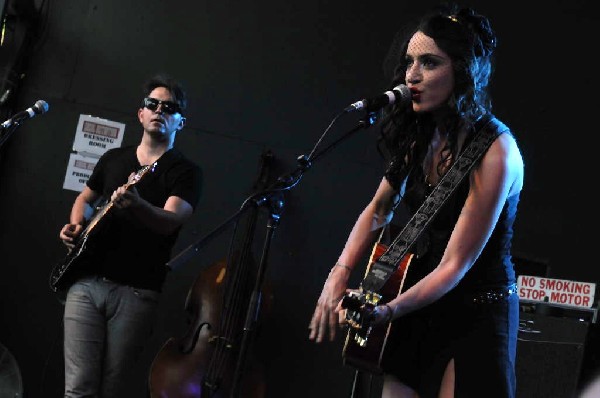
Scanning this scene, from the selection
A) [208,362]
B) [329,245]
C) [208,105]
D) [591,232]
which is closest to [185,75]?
[208,105]

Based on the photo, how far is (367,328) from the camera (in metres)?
2.26

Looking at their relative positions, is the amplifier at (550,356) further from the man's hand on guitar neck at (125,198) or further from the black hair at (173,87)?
the black hair at (173,87)

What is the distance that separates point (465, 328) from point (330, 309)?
0.38 metres

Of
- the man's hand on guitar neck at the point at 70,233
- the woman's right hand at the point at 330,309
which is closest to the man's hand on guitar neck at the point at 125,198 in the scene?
the man's hand on guitar neck at the point at 70,233

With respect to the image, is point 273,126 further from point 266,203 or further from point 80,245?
point 266,203

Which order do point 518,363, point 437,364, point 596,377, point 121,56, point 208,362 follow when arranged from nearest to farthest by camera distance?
point 437,364 → point 596,377 → point 518,363 → point 208,362 → point 121,56

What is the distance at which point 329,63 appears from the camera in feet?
17.5

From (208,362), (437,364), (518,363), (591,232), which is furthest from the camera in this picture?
(591,232)

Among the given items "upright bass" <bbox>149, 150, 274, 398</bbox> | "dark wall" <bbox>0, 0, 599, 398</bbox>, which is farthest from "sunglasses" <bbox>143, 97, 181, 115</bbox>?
"dark wall" <bbox>0, 0, 599, 398</bbox>

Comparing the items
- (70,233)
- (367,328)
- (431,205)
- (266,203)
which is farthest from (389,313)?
(70,233)

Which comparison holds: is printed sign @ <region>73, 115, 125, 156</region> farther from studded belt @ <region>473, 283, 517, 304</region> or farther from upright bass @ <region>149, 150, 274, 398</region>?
studded belt @ <region>473, 283, 517, 304</region>

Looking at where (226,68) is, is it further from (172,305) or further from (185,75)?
(172,305)

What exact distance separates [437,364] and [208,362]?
2250 millimetres

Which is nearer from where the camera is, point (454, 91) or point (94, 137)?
point (454, 91)
